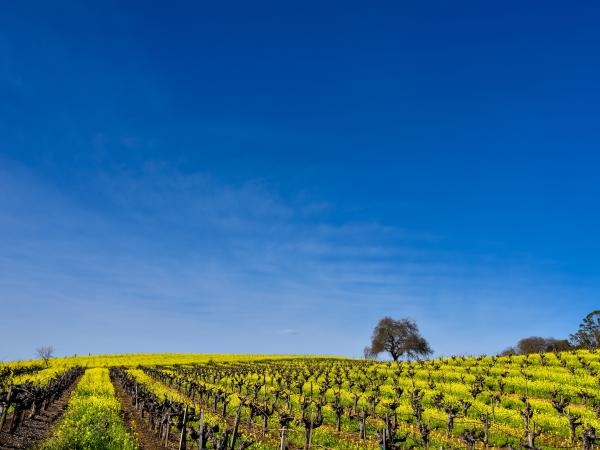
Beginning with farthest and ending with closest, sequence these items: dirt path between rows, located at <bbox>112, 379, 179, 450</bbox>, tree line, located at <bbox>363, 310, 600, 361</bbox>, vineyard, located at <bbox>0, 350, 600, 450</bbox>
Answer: tree line, located at <bbox>363, 310, 600, 361</bbox>
dirt path between rows, located at <bbox>112, 379, 179, 450</bbox>
vineyard, located at <bbox>0, 350, 600, 450</bbox>

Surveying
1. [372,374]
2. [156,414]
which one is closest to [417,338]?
[372,374]

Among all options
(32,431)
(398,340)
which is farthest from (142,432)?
(398,340)

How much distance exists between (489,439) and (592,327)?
112 meters

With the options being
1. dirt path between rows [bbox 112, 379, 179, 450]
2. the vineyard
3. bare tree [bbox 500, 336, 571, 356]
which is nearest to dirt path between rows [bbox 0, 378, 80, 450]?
the vineyard

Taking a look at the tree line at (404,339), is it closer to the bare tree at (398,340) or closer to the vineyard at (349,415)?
the bare tree at (398,340)

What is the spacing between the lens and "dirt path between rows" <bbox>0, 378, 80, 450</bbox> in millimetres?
20922

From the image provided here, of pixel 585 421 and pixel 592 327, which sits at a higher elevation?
pixel 592 327

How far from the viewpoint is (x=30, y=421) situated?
29.0m

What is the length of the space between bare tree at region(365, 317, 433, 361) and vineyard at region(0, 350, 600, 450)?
56.6m

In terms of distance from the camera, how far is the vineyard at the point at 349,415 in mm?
21750

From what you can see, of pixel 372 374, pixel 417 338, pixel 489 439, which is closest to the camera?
pixel 489 439

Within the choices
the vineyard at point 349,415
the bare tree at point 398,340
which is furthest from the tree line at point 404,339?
the vineyard at point 349,415

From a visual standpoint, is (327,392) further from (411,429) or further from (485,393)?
(411,429)

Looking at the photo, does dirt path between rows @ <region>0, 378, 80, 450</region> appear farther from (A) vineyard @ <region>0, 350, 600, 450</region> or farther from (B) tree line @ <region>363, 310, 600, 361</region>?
(B) tree line @ <region>363, 310, 600, 361</region>
